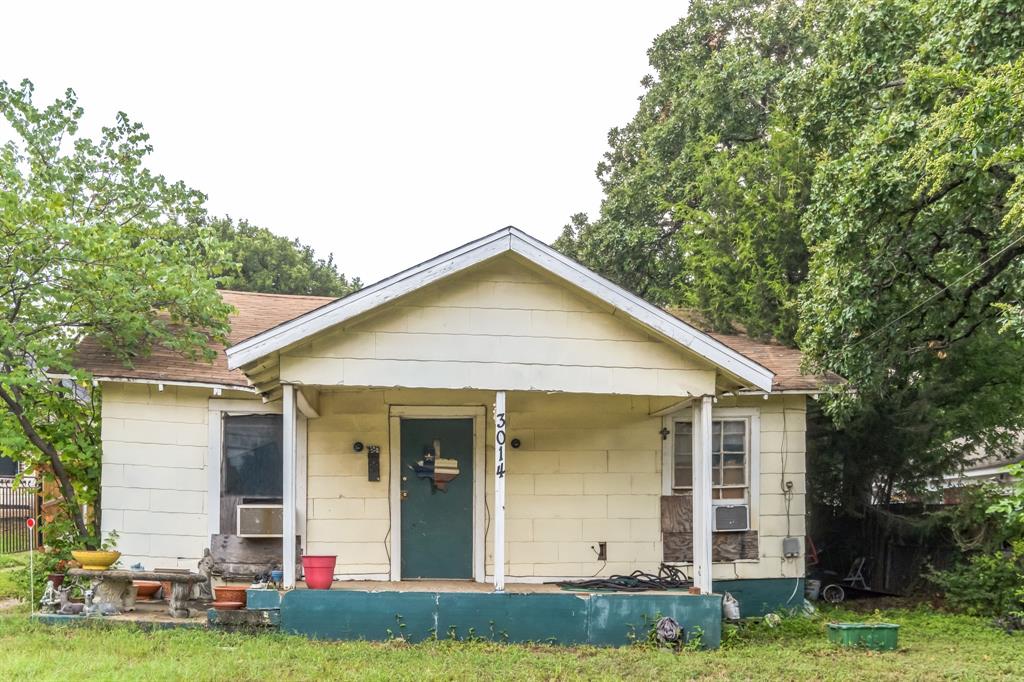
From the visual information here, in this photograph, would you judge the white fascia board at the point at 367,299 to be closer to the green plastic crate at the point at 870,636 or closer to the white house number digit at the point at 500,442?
the white house number digit at the point at 500,442

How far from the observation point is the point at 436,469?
10148mm

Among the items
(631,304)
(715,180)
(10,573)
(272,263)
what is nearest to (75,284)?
(10,573)

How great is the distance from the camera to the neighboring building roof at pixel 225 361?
32.1 ft

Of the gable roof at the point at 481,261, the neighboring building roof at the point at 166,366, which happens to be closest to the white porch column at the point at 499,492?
the gable roof at the point at 481,261

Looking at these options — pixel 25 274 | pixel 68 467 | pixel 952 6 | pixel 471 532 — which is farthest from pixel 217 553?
pixel 952 6

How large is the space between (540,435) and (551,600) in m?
2.30

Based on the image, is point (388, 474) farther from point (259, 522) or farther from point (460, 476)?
point (259, 522)

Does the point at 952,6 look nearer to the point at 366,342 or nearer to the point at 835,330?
the point at 835,330

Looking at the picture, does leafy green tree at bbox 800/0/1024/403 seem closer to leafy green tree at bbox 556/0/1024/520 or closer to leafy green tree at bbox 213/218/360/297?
leafy green tree at bbox 556/0/1024/520

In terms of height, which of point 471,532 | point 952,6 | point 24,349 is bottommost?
point 471,532

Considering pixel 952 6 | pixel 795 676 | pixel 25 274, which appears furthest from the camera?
pixel 25 274

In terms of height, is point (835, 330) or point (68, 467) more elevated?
point (835, 330)

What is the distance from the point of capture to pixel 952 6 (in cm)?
922

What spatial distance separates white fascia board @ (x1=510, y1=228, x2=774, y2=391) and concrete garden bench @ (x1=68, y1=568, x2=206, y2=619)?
4693mm
